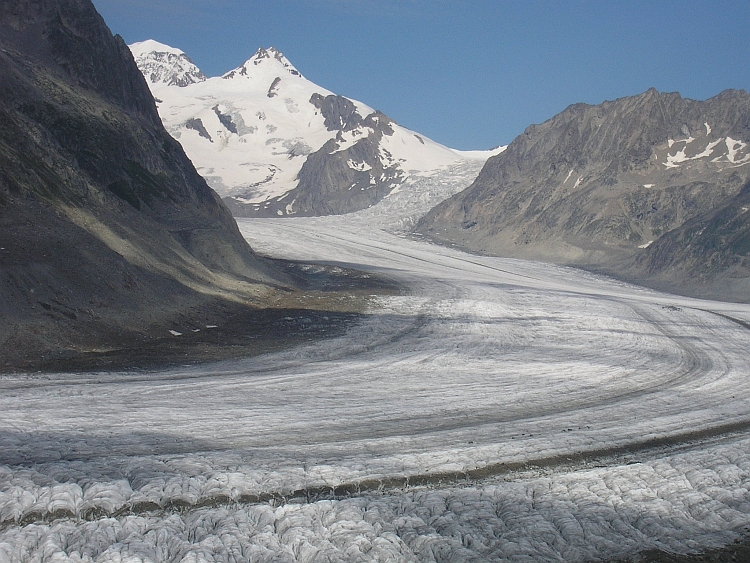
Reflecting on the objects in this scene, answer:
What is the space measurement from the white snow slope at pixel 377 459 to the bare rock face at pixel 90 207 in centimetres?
391

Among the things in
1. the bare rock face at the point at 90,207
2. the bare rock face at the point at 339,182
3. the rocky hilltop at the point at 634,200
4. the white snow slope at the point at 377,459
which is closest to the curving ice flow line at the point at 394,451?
the white snow slope at the point at 377,459

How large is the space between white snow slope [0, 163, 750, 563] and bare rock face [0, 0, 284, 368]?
3.91 metres

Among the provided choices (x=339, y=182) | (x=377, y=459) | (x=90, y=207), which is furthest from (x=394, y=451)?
(x=339, y=182)

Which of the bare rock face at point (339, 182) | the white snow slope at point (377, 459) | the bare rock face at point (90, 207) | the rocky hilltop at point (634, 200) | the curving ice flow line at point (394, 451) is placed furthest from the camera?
the bare rock face at point (339, 182)

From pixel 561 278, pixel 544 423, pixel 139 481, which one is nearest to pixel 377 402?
pixel 544 423

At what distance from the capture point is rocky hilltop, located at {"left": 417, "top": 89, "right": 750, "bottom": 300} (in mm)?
61603

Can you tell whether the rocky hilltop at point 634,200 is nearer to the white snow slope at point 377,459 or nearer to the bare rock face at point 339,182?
the bare rock face at point 339,182

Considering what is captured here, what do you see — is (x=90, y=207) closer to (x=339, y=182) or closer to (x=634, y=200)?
(x=634, y=200)

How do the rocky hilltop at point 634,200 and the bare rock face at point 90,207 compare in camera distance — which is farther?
the rocky hilltop at point 634,200

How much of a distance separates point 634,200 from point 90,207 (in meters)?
68.2

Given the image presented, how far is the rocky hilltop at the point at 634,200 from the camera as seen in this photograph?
6160 cm

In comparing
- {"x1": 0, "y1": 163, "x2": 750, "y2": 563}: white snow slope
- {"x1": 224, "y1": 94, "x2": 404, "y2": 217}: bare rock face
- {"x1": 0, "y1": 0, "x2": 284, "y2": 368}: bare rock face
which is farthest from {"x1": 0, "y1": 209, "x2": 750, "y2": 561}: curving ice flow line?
{"x1": 224, "y1": 94, "x2": 404, "y2": 217}: bare rock face

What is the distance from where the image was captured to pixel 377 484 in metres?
7.11

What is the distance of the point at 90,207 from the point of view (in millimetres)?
22969
